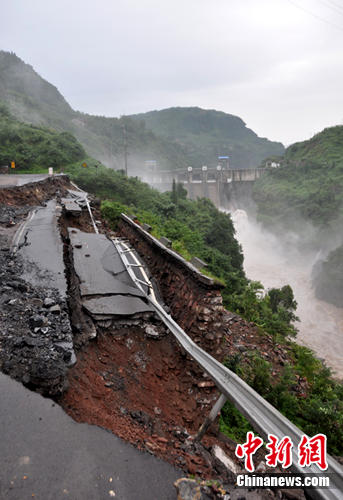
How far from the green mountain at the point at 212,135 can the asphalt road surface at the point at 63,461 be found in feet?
420

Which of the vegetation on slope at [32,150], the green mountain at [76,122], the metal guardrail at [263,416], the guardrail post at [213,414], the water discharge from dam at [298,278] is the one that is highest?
the green mountain at [76,122]

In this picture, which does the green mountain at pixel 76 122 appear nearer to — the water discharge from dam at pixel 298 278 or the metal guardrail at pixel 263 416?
the water discharge from dam at pixel 298 278

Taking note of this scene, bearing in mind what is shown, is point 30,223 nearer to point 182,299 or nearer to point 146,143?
point 182,299

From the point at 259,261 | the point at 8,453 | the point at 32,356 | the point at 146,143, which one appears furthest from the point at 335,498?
the point at 146,143

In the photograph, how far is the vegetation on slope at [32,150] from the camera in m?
20.1

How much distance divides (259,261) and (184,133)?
135m

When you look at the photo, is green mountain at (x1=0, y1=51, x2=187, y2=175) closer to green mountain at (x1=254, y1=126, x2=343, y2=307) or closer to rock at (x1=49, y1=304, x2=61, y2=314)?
green mountain at (x1=254, y1=126, x2=343, y2=307)

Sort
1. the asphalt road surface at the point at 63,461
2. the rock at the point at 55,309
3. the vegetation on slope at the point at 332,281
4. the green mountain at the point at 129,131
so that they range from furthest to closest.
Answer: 1. the green mountain at the point at 129,131
2. the vegetation on slope at the point at 332,281
3. the rock at the point at 55,309
4. the asphalt road surface at the point at 63,461

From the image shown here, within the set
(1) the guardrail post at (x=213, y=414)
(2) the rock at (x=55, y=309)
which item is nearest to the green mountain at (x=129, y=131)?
(2) the rock at (x=55, y=309)

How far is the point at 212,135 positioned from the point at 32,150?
501 feet

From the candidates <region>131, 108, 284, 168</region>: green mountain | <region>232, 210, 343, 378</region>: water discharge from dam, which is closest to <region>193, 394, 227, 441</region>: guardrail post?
<region>232, 210, 343, 378</region>: water discharge from dam

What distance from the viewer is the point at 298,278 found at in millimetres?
32062

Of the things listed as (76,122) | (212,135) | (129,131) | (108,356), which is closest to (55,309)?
(108,356)

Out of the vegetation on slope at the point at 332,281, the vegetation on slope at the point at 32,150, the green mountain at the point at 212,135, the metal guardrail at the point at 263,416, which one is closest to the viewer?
the metal guardrail at the point at 263,416
